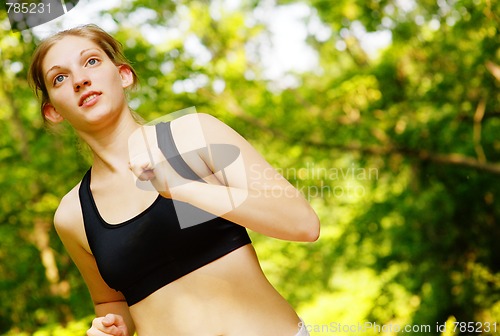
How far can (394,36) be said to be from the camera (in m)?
7.14

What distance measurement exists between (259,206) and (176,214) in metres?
0.23

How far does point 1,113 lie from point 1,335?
3.74 m

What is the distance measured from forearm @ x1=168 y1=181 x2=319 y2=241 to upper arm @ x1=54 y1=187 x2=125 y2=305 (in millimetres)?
477

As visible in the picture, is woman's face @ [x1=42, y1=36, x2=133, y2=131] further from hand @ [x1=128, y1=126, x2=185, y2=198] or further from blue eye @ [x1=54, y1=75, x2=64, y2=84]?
hand @ [x1=128, y1=126, x2=185, y2=198]

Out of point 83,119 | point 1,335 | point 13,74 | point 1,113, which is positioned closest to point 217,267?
point 83,119

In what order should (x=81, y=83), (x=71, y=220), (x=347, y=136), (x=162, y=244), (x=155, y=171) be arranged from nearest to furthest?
1. (x=155, y=171)
2. (x=162, y=244)
3. (x=81, y=83)
4. (x=71, y=220)
5. (x=347, y=136)

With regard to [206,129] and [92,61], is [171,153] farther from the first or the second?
[92,61]

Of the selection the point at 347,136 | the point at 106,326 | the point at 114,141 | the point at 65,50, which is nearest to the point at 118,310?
the point at 106,326

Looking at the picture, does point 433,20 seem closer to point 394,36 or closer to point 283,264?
point 394,36

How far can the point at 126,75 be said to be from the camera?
169cm

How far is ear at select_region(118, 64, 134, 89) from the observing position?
65.8 inches

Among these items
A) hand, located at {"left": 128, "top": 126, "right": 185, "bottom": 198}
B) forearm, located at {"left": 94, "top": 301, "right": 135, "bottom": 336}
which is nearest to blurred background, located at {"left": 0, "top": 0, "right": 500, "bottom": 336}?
forearm, located at {"left": 94, "top": 301, "right": 135, "bottom": 336}

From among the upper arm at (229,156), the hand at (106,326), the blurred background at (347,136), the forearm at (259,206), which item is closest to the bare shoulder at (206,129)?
the upper arm at (229,156)

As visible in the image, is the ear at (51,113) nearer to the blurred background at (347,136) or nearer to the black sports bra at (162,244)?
the black sports bra at (162,244)
